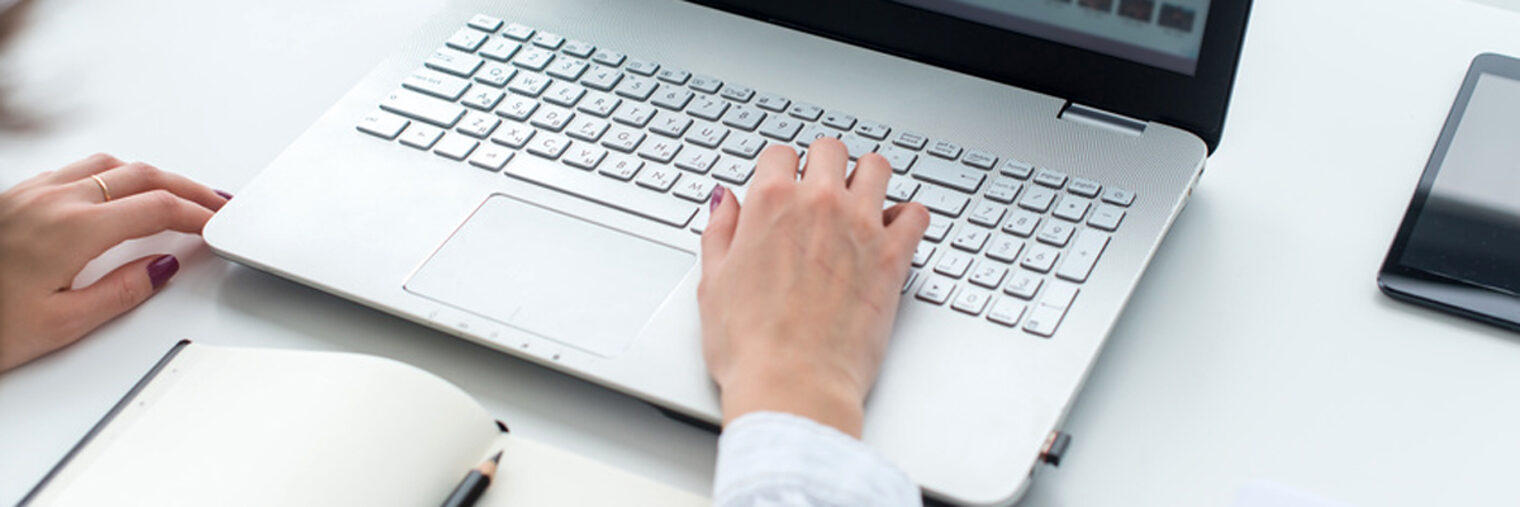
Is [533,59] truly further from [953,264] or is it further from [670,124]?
[953,264]

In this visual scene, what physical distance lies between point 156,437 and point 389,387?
101 mm

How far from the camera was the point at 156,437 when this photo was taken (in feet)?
1.79

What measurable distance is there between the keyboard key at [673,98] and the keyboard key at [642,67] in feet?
0.06

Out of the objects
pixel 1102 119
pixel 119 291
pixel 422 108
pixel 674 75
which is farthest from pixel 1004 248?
pixel 119 291

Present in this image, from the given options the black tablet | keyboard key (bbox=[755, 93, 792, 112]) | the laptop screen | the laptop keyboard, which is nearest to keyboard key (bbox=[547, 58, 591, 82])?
the laptop keyboard

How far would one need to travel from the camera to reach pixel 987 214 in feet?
2.06

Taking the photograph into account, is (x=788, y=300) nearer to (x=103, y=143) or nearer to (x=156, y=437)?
(x=156, y=437)

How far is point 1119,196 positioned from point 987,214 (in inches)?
2.7

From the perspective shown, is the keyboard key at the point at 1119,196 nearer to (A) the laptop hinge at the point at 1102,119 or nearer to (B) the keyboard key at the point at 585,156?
(A) the laptop hinge at the point at 1102,119

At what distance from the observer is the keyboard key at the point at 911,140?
26.5 inches

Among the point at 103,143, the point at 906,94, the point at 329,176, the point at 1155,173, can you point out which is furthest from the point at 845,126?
the point at 103,143

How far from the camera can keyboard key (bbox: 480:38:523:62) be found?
737mm

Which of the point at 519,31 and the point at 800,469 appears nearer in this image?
the point at 800,469

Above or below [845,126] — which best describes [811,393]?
below
